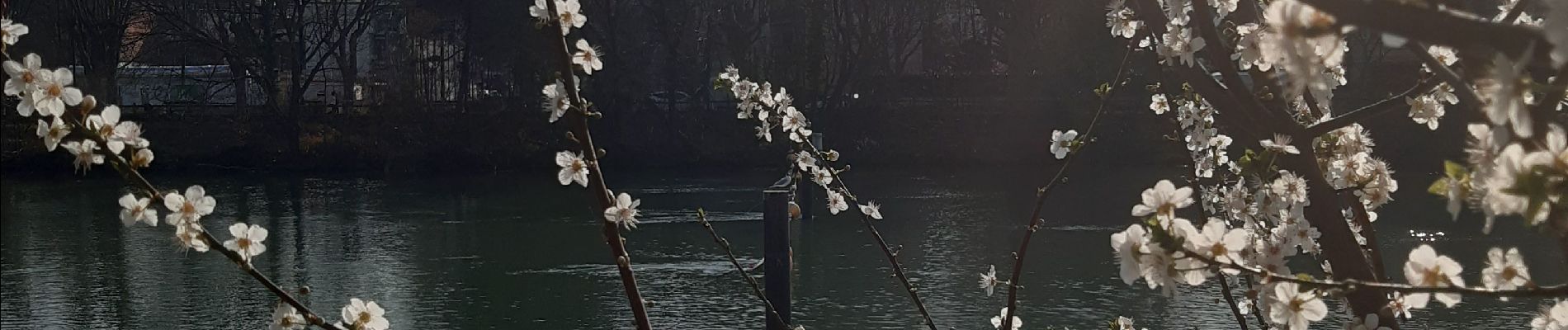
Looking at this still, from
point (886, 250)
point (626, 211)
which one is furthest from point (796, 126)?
point (626, 211)

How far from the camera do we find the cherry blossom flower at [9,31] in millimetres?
1269

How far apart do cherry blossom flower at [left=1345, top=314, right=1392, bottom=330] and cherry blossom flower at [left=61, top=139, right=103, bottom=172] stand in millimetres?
1127

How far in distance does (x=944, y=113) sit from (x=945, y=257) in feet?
38.6

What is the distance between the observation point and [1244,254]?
4.70 feet

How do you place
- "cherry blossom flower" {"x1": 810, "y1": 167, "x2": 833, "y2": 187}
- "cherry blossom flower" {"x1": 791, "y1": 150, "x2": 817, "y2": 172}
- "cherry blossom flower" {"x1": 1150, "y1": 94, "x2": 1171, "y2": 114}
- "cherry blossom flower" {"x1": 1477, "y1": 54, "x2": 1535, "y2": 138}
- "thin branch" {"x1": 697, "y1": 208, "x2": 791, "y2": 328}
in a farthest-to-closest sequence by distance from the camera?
"cherry blossom flower" {"x1": 791, "y1": 150, "x2": 817, "y2": 172} → "cherry blossom flower" {"x1": 810, "y1": 167, "x2": 833, "y2": 187} → "cherry blossom flower" {"x1": 1150, "y1": 94, "x2": 1171, "y2": 114} → "thin branch" {"x1": 697, "y1": 208, "x2": 791, "y2": 328} → "cherry blossom flower" {"x1": 1477, "y1": 54, "x2": 1535, "y2": 138}

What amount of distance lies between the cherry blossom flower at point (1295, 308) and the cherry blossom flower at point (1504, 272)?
0.37 ft

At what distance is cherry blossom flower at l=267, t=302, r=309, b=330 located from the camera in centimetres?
139

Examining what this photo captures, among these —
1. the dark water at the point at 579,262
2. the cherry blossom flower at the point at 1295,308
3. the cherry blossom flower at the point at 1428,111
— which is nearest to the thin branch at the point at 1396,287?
the cherry blossom flower at the point at 1295,308

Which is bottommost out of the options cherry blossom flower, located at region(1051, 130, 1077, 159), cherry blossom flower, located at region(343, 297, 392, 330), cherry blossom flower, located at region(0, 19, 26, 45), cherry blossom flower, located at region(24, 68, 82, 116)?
cherry blossom flower, located at region(343, 297, 392, 330)

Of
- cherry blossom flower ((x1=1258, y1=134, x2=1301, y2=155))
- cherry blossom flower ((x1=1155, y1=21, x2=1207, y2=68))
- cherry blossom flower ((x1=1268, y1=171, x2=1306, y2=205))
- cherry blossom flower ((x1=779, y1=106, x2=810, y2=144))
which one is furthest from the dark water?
cherry blossom flower ((x1=1258, y1=134, x2=1301, y2=155))

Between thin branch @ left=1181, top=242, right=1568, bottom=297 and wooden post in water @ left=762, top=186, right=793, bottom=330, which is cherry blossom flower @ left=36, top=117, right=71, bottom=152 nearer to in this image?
thin branch @ left=1181, top=242, right=1568, bottom=297

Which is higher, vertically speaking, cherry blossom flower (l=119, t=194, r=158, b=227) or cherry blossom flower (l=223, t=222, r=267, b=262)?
cherry blossom flower (l=119, t=194, r=158, b=227)

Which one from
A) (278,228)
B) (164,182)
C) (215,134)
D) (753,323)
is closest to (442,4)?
(215,134)

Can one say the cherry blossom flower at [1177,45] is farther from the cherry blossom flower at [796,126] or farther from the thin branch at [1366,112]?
the cherry blossom flower at [796,126]
